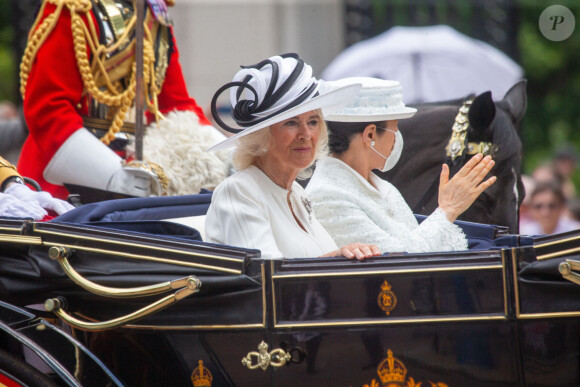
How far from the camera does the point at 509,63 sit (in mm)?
7957

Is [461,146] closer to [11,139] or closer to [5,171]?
[5,171]

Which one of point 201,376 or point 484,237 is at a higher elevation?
point 484,237

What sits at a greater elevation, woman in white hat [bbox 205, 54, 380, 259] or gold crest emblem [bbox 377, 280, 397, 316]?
woman in white hat [bbox 205, 54, 380, 259]

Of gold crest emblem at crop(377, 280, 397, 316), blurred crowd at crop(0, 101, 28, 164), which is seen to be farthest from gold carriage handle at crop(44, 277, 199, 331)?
blurred crowd at crop(0, 101, 28, 164)

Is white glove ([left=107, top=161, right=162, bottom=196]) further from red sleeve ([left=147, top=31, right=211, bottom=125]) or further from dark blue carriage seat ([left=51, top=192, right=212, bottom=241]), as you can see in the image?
red sleeve ([left=147, top=31, right=211, bottom=125])

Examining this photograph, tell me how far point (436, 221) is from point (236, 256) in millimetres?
723

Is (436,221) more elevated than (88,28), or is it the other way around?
(88,28)

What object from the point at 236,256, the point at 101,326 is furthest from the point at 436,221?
the point at 101,326

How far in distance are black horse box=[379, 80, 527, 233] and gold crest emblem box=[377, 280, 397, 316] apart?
1.30m

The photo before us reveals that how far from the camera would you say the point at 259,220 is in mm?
2504

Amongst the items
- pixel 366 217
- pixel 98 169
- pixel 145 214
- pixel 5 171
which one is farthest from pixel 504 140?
pixel 5 171

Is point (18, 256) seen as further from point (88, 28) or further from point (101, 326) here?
point (88, 28)

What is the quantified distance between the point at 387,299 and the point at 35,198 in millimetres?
1285

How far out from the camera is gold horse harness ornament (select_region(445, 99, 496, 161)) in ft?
11.2
